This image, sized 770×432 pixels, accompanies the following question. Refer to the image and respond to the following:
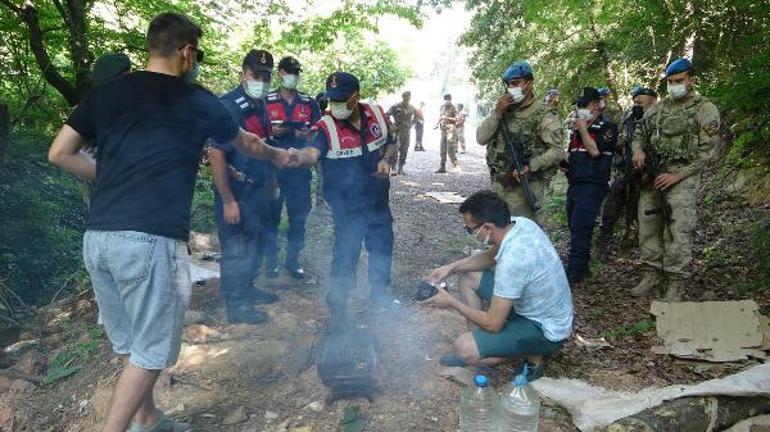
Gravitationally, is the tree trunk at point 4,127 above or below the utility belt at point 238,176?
above

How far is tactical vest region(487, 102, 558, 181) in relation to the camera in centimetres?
496

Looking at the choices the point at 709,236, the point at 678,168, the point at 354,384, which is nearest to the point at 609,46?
the point at 709,236

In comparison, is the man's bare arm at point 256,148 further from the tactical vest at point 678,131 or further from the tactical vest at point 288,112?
the tactical vest at point 678,131

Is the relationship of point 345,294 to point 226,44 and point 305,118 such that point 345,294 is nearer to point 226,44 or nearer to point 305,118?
point 305,118

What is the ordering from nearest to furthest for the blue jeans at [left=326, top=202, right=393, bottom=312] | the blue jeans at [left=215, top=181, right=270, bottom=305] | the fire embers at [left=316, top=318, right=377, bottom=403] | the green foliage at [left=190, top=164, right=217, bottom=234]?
the fire embers at [left=316, top=318, right=377, bottom=403], the blue jeans at [left=215, top=181, right=270, bottom=305], the blue jeans at [left=326, top=202, right=393, bottom=312], the green foliage at [left=190, top=164, right=217, bottom=234]

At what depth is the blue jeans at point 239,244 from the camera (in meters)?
4.43

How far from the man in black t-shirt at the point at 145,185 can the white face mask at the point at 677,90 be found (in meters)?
4.35

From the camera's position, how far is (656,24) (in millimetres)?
6555

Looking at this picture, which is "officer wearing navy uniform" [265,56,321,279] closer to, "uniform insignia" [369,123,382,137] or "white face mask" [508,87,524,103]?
"uniform insignia" [369,123,382,137]

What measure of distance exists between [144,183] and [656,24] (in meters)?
6.60

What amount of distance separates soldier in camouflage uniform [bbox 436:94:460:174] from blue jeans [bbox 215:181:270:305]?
9696mm

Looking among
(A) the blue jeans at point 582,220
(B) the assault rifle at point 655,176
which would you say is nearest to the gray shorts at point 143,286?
(A) the blue jeans at point 582,220

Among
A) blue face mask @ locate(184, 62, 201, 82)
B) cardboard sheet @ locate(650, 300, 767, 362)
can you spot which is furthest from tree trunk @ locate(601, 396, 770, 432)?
blue face mask @ locate(184, 62, 201, 82)

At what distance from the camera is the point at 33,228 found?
6.16 meters
